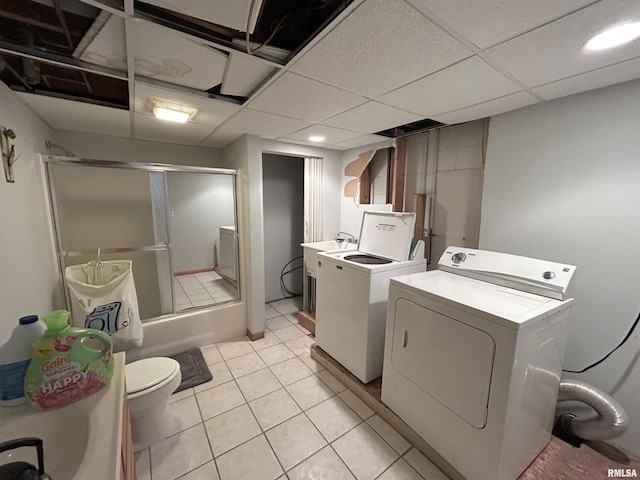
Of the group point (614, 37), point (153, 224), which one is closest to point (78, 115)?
point (153, 224)

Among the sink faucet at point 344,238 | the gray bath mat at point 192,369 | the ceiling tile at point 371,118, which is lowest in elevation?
the gray bath mat at point 192,369

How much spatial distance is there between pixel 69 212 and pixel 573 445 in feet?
14.2

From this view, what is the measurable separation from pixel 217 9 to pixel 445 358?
186 centimetres

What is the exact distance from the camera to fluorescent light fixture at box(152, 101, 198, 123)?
1749 millimetres

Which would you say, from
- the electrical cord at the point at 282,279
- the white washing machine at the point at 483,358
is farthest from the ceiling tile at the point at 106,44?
the electrical cord at the point at 282,279

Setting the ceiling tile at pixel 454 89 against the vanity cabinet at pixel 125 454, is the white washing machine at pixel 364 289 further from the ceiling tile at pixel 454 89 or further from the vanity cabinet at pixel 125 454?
the vanity cabinet at pixel 125 454

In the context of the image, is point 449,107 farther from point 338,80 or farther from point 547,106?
point 338,80

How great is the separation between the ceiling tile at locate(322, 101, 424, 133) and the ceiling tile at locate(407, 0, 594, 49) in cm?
77

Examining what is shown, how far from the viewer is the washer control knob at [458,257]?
6.05 ft

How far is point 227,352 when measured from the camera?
260 cm

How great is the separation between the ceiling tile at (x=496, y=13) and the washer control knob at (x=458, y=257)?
1281 millimetres

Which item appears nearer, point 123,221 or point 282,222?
point 123,221

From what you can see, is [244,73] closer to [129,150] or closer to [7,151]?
[7,151]

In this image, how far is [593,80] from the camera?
4.50ft
